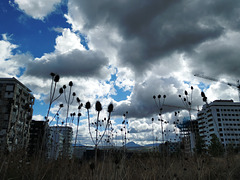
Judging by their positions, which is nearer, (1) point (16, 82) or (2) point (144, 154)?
(2) point (144, 154)

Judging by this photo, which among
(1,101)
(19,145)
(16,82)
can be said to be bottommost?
(19,145)

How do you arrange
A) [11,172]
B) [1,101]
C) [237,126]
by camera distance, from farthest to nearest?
[237,126] → [1,101] → [11,172]

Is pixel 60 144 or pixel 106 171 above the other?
pixel 60 144

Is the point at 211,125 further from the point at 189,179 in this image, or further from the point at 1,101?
the point at 189,179

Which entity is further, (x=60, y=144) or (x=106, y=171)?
Answer: (x=60, y=144)

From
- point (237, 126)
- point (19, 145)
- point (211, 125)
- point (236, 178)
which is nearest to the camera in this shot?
point (236, 178)

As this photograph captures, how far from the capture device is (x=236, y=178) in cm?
461

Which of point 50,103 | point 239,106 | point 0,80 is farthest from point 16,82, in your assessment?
point 239,106

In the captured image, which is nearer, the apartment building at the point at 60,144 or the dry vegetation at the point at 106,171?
the dry vegetation at the point at 106,171

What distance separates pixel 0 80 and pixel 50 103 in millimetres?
69624

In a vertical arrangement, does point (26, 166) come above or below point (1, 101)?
below

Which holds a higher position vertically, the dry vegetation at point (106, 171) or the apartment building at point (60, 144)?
the apartment building at point (60, 144)

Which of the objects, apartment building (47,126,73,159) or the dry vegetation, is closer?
the dry vegetation

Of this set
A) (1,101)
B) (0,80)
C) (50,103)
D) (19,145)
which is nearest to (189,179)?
(50,103)
